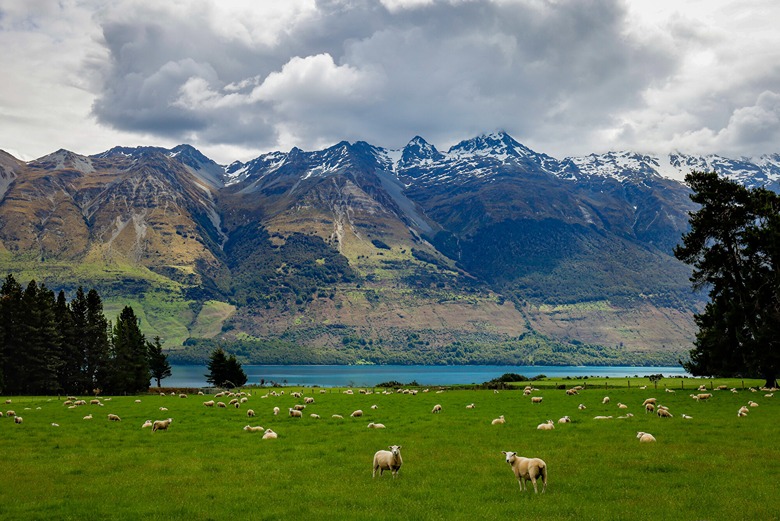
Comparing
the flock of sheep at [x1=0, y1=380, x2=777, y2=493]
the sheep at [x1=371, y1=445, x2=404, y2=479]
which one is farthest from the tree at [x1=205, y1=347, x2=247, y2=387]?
the sheep at [x1=371, y1=445, x2=404, y2=479]

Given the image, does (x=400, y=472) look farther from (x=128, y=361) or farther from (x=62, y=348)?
(x=128, y=361)

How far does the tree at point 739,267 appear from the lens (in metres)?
52.6

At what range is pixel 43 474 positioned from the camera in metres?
21.8

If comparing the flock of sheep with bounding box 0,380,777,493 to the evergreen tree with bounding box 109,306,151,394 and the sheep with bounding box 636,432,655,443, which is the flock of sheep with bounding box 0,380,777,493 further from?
the evergreen tree with bounding box 109,306,151,394

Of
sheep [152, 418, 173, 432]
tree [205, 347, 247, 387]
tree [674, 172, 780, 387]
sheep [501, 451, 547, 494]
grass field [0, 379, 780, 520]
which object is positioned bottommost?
tree [205, 347, 247, 387]

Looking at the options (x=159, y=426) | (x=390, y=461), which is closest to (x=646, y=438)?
(x=390, y=461)

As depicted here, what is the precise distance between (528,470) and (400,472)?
5101 mm

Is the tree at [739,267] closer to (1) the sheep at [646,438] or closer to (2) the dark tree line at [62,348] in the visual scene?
(1) the sheep at [646,438]

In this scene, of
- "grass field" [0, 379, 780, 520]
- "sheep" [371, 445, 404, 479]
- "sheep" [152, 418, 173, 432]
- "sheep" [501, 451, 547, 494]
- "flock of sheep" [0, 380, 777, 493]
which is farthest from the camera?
"sheep" [152, 418, 173, 432]

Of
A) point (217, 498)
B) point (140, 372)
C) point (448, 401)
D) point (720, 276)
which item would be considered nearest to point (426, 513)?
point (217, 498)

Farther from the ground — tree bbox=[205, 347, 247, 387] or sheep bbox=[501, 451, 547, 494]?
sheep bbox=[501, 451, 547, 494]

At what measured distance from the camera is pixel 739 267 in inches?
2195

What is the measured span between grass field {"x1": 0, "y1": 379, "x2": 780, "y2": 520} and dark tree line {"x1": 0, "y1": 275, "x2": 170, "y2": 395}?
1858 inches

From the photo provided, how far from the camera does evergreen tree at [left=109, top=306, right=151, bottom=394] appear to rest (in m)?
90.0
